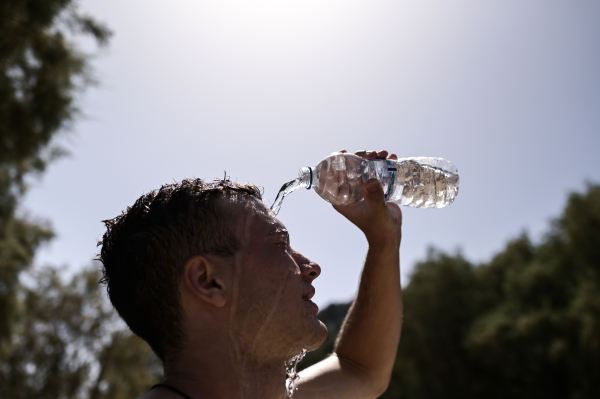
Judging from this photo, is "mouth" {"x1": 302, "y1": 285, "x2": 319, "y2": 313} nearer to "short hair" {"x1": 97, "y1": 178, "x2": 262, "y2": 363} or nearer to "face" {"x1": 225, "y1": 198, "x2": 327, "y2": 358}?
"face" {"x1": 225, "y1": 198, "x2": 327, "y2": 358}

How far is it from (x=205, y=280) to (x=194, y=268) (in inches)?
2.5

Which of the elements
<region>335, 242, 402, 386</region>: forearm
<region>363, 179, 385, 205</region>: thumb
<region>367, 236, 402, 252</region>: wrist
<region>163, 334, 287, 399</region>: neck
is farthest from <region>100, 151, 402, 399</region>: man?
<region>335, 242, 402, 386</region>: forearm

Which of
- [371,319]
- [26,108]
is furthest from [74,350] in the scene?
[371,319]

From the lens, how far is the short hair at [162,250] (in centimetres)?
199

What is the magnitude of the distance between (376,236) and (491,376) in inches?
1298

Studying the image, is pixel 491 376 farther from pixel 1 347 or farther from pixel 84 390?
pixel 1 347

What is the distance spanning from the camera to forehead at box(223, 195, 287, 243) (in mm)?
2098

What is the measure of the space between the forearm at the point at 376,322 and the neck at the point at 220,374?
1087mm

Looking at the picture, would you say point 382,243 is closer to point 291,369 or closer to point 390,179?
point 390,179

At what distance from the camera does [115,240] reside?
2.10m

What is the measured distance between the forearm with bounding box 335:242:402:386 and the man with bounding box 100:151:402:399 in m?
0.88

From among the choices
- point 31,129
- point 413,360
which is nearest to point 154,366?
point 413,360

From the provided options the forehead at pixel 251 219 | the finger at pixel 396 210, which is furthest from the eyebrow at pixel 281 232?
the finger at pixel 396 210

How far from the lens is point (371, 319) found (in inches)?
118
